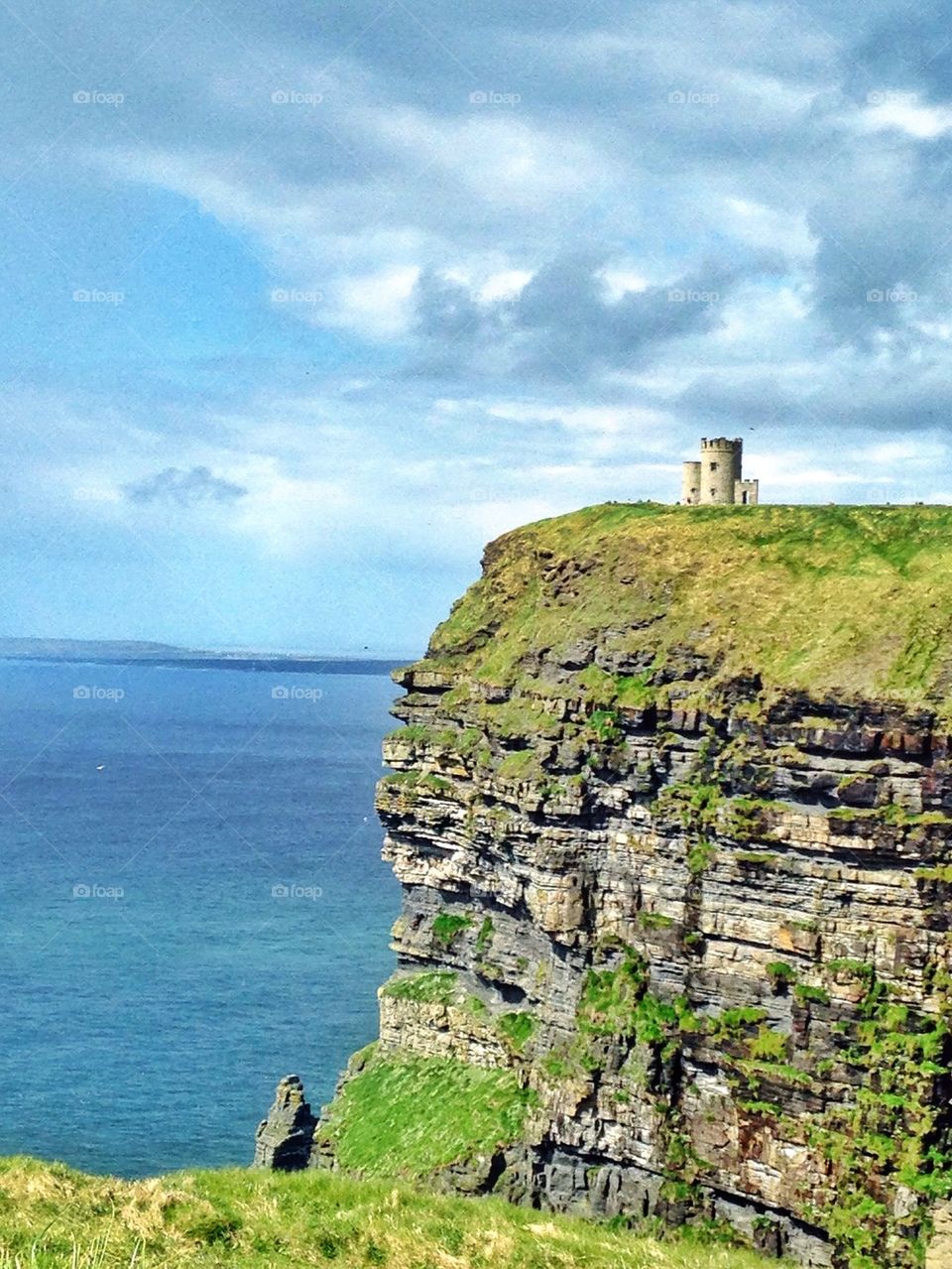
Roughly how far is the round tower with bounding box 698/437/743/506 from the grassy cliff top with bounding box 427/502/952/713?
4.99 m

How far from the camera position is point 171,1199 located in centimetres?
3509

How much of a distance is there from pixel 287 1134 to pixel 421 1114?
6348mm

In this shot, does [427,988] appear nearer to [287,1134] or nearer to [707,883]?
[287,1134]

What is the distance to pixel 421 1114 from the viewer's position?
187 ft

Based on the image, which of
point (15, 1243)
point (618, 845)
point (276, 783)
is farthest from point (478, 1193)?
point (276, 783)

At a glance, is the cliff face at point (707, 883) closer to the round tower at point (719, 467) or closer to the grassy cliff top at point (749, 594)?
the grassy cliff top at point (749, 594)

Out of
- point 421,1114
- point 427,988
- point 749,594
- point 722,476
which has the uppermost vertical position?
point 722,476

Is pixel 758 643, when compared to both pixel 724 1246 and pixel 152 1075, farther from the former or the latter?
pixel 152 1075

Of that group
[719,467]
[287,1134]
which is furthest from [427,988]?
[719,467]

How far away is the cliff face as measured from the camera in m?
44.4

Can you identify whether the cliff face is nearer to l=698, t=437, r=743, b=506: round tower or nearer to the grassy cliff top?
the grassy cliff top

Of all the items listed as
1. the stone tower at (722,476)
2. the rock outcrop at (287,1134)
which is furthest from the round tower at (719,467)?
the rock outcrop at (287,1134)

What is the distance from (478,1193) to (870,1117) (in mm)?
15699

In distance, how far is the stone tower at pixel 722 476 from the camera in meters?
67.1
